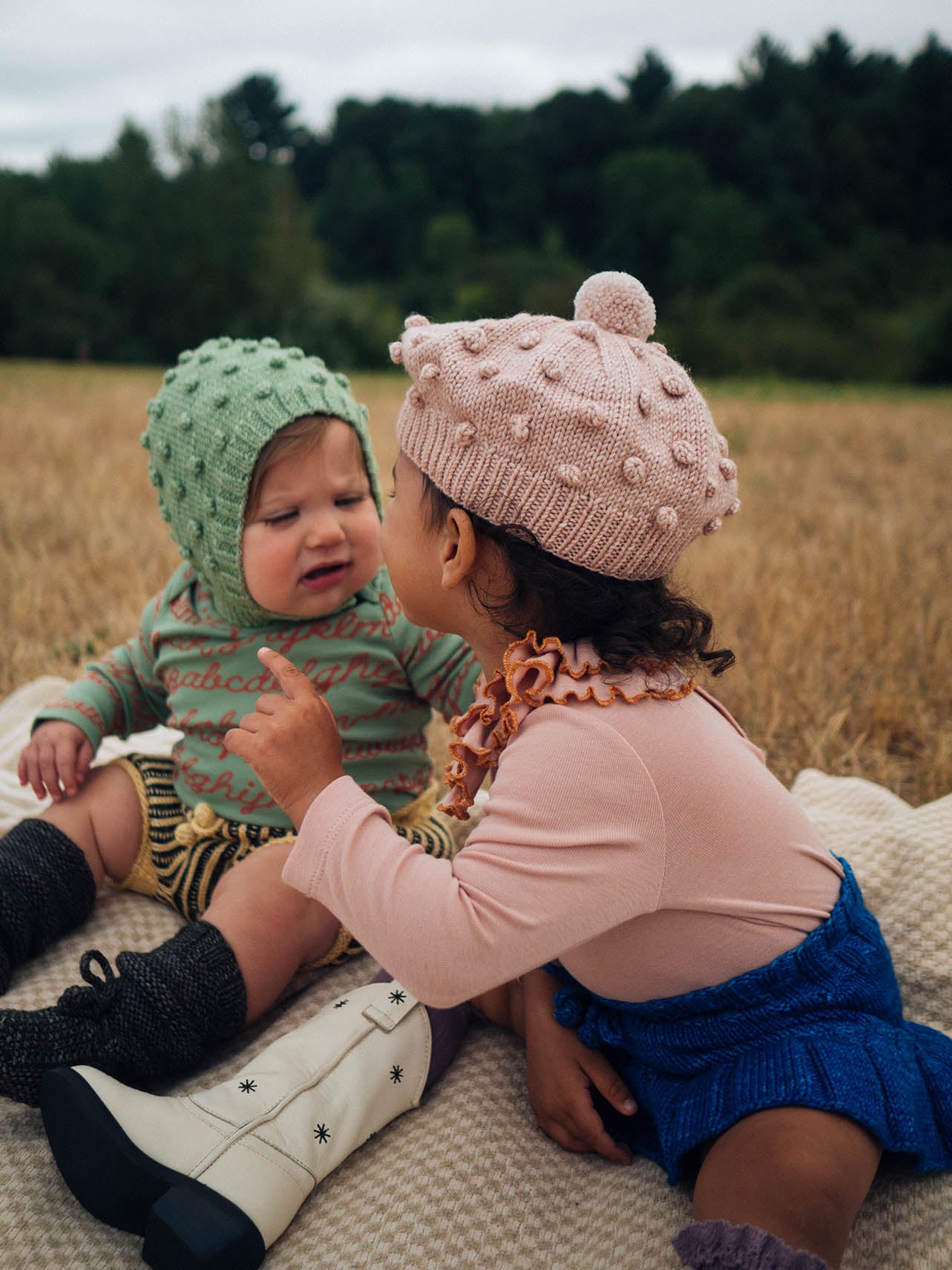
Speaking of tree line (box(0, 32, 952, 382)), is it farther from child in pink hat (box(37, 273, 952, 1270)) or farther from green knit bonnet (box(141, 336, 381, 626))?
child in pink hat (box(37, 273, 952, 1270))

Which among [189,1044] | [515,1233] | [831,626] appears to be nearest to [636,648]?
[515,1233]

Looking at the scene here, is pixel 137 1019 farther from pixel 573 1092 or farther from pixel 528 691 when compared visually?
pixel 528 691

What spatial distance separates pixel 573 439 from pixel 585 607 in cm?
21

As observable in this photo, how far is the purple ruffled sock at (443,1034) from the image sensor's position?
1434 millimetres

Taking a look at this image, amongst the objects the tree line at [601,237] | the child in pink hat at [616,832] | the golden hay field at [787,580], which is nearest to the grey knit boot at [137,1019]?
the child in pink hat at [616,832]

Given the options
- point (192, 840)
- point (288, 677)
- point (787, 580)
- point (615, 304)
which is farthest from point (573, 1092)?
point (787, 580)

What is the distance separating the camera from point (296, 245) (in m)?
25.9

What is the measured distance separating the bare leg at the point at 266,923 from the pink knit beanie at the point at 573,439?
666mm

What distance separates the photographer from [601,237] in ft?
95.7

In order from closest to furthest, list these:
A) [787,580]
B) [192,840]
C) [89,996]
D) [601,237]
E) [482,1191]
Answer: [482,1191] < [89,996] < [192,840] < [787,580] < [601,237]

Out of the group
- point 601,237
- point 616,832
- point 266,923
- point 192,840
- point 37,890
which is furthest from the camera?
point 601,237

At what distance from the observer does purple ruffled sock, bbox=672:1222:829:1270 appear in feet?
3.26

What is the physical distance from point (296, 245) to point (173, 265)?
3.10 meters

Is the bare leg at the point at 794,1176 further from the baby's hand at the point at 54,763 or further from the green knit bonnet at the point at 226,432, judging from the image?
the baby's hand at the point at 54,763
